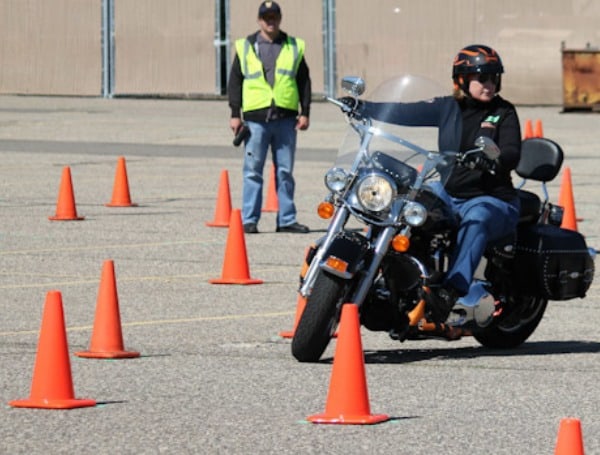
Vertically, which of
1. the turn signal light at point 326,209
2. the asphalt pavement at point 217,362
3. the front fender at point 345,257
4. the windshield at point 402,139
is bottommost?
the asphalt pavement at point 217,362

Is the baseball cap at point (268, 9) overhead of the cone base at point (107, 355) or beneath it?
overhead

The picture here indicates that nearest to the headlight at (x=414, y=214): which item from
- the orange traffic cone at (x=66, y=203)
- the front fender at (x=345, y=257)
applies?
the front fender at (x=345, y=257)

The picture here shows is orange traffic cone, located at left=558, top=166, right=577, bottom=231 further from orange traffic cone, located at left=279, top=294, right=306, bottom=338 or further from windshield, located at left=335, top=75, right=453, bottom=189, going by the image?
windshield, located at left=335, top=75, right=453, bottom=189

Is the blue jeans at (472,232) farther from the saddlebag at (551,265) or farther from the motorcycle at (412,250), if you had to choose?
the saddlebag at (551,265)

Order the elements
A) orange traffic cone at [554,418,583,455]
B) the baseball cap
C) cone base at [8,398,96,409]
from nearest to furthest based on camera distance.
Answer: orange traffic cone at [554,418,583,455] → cone base at [8,398,96,409] → the baseball cap

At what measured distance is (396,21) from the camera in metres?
41.2

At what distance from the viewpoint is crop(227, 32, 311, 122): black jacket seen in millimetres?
16250

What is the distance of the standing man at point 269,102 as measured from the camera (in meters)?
16.3

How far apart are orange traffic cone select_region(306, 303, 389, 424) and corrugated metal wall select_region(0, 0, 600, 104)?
32.8 metres

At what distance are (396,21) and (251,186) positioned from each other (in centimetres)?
2528

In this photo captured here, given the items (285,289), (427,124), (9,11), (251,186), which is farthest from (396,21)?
(427,124)

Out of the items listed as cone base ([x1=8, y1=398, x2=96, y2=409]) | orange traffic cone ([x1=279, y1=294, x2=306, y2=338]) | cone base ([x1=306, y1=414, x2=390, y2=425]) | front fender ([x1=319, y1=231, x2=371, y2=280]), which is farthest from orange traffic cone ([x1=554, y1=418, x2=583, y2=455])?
orange traffic cone ([x1=279, y1=294, x2=306, y2=338])

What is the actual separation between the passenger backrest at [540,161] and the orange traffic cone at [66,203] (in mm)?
7514

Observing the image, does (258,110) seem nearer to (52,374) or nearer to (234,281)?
(234,281)
